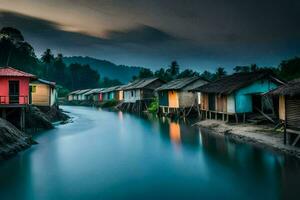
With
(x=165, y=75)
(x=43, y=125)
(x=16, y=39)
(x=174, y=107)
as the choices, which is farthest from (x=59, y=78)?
(x=43, y=125)

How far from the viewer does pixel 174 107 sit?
→ 4147 centimetres

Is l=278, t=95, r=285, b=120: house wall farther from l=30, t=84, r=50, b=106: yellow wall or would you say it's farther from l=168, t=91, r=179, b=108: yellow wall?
l=30, t=84, r=50, b=106: yellow wall

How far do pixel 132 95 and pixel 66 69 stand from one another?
7022 centimetres

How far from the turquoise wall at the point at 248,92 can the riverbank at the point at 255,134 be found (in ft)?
7.50

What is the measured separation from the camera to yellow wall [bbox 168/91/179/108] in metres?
40.8

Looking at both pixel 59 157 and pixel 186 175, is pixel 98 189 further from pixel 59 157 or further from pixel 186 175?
pixel 59 157

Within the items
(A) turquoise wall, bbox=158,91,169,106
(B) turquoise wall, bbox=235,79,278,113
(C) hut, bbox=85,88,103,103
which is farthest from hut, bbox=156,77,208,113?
(C) hut, bbox=85,88,103,103

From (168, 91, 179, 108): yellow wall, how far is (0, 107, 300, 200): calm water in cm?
2001

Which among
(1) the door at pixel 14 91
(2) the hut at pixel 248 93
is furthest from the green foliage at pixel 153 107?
(1) the door at pixel 14 91

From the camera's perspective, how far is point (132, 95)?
5794cm

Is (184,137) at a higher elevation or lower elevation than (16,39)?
lower

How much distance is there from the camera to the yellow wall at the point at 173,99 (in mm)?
40781

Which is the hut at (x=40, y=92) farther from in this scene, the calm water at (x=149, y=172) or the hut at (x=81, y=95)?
the hut at (x=81, y=95)

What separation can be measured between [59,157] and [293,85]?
14.4 metres
